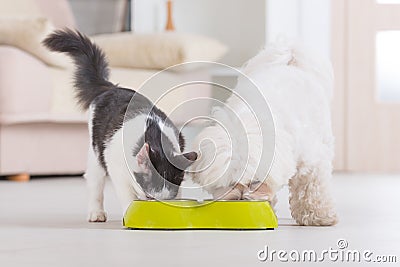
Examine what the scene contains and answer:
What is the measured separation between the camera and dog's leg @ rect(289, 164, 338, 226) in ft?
5.80

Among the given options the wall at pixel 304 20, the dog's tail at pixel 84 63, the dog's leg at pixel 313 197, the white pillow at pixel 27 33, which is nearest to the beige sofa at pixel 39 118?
the white pillow at pixel 27 33

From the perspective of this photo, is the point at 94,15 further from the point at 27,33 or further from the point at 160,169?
the point at 160,169

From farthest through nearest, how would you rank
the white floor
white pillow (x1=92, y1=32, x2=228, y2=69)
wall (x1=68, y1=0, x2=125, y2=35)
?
1. wall (x1=68, y1=0, x2=125, y2=35)
2. white pillow (x1=92, y1=32, x2=228, y2=69)
3. the white floor

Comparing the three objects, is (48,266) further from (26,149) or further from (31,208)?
(26,149)

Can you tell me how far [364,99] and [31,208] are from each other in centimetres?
253

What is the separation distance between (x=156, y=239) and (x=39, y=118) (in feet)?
6.58

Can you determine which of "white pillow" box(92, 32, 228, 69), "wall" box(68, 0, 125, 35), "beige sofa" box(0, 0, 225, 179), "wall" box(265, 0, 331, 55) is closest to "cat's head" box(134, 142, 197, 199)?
"beige sofa" box(0, 0, 225, 179)

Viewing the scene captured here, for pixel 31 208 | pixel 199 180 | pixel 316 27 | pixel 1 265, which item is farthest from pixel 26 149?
pixel 1 265

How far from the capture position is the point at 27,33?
339cm

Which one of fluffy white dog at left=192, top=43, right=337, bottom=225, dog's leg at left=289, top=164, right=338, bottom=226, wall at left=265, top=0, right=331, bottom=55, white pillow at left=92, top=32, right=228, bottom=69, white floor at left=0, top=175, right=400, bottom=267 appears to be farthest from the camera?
wall at left=265, top=0, right=331, bottom=55

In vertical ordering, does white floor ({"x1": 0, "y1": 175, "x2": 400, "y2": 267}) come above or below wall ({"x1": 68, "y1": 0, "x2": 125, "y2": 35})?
below

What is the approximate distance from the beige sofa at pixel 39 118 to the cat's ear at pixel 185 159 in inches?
65.2

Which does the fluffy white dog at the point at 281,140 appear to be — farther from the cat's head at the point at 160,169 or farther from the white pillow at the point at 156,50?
the white pillow at the point at 156,50

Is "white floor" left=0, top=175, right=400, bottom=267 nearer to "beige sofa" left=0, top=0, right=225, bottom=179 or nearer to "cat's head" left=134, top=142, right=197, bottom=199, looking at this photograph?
"cat's head" left=134, top=142, right=197, bottom=199
